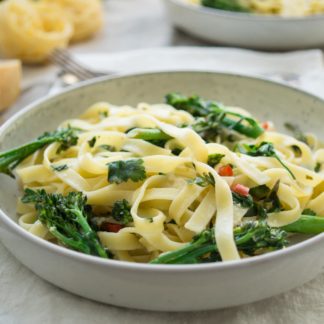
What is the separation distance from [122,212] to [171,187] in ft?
1.09

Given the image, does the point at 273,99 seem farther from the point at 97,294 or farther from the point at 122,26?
the point at 122,26

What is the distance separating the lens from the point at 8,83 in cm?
508

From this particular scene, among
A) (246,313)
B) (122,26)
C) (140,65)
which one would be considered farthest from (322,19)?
(246,313)

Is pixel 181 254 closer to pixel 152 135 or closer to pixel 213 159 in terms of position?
pixel 213 159

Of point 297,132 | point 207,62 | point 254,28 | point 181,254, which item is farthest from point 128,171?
point 254,28

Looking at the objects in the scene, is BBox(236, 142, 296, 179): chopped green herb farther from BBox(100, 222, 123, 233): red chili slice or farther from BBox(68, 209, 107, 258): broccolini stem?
BBox(68, 209, 107, 258): broccolini stem

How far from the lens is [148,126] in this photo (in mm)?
3508

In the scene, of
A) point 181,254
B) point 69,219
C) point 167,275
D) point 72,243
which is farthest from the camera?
point 69,219

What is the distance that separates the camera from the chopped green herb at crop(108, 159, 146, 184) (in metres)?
3.10

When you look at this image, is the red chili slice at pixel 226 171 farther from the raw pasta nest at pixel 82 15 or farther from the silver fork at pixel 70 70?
the raw pasta nest at pixel 82 15

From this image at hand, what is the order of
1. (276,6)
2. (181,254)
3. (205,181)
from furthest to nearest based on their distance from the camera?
1. (276,6)
2. (205,181)
3. (181,254)

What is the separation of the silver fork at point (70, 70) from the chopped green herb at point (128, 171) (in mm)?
2148

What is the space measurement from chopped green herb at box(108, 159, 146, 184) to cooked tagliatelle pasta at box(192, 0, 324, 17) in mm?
3886

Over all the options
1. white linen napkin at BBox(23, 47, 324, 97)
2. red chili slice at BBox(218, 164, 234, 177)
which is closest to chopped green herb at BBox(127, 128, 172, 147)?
red chili slice at BBox(218, 164, 234, 177)
